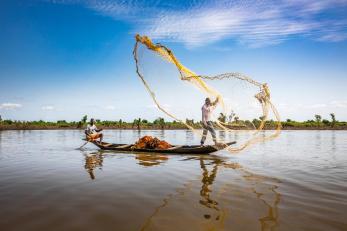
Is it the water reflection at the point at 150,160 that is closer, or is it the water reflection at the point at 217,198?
the water reflection at the point at 217,198

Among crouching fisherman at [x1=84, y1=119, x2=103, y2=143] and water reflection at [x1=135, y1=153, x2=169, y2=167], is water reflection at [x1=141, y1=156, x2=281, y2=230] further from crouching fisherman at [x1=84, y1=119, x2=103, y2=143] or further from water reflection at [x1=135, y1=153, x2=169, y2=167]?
crouching fisherman at [x1=84, y1=119, x2=103, y2=143]

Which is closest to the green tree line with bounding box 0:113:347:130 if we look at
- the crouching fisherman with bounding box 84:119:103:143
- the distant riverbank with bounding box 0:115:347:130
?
the distant riverbank with bounding box 0:115:347:130

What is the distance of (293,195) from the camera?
649 centimetres

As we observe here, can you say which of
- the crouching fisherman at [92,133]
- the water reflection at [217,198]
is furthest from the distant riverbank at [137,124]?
the water reflection at [217,198]

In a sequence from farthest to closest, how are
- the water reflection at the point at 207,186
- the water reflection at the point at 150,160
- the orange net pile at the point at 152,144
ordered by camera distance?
the orange net pile at the point at 152,144 → the water reflection at the point at 150,160 → the water reflection at the point at 207,186

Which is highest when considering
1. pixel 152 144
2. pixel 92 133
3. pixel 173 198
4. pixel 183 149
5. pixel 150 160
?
pixel 92 133

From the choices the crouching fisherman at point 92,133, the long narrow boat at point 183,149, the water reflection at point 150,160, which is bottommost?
the water reflection at point 150,160

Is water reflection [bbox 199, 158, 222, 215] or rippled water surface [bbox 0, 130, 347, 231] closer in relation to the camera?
rippled water surface [bbox 0, 130, 347, 231]

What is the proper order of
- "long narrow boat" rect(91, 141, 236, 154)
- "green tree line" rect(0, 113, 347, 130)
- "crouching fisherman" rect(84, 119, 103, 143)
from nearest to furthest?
"long narrow boat" rect(91, 141, 236, 154)
"crouching fisherman" rect(84, 119, 103, 143)
"green tree line" rect(0, 113, 347, 130)

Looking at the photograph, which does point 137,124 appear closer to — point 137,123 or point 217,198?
point 137,123

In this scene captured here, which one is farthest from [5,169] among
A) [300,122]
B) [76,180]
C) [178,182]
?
[300,122]

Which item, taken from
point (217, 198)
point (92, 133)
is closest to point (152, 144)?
point (92, 133)

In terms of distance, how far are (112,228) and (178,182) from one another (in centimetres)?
360

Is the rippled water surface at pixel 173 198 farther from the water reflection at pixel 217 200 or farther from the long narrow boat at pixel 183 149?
the long narrow boat at pixel 183 149
